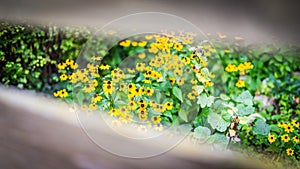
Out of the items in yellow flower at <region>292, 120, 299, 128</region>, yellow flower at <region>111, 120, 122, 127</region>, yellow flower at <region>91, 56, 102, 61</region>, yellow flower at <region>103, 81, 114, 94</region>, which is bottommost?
yellow flower at <region>111, 120, 122, 127</region>

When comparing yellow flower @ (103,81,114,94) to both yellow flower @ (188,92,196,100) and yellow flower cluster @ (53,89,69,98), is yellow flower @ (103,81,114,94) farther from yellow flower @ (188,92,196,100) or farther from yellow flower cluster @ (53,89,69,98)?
yellow flower @ (188,92,196,100)

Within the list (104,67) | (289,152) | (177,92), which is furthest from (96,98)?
(289,152)

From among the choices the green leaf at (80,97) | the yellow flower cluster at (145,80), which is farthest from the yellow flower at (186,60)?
the green leaf at (80,97)

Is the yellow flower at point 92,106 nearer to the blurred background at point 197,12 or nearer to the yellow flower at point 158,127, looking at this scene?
the yellow flower at point 158,127

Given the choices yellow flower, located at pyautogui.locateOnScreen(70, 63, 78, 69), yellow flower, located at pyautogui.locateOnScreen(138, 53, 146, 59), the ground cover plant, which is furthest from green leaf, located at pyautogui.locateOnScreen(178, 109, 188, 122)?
yellow flower, located at pyautogui.locateOnScreen(70, 63, 78, 69)

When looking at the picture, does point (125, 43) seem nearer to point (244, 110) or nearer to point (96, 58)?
point (96, 58)
